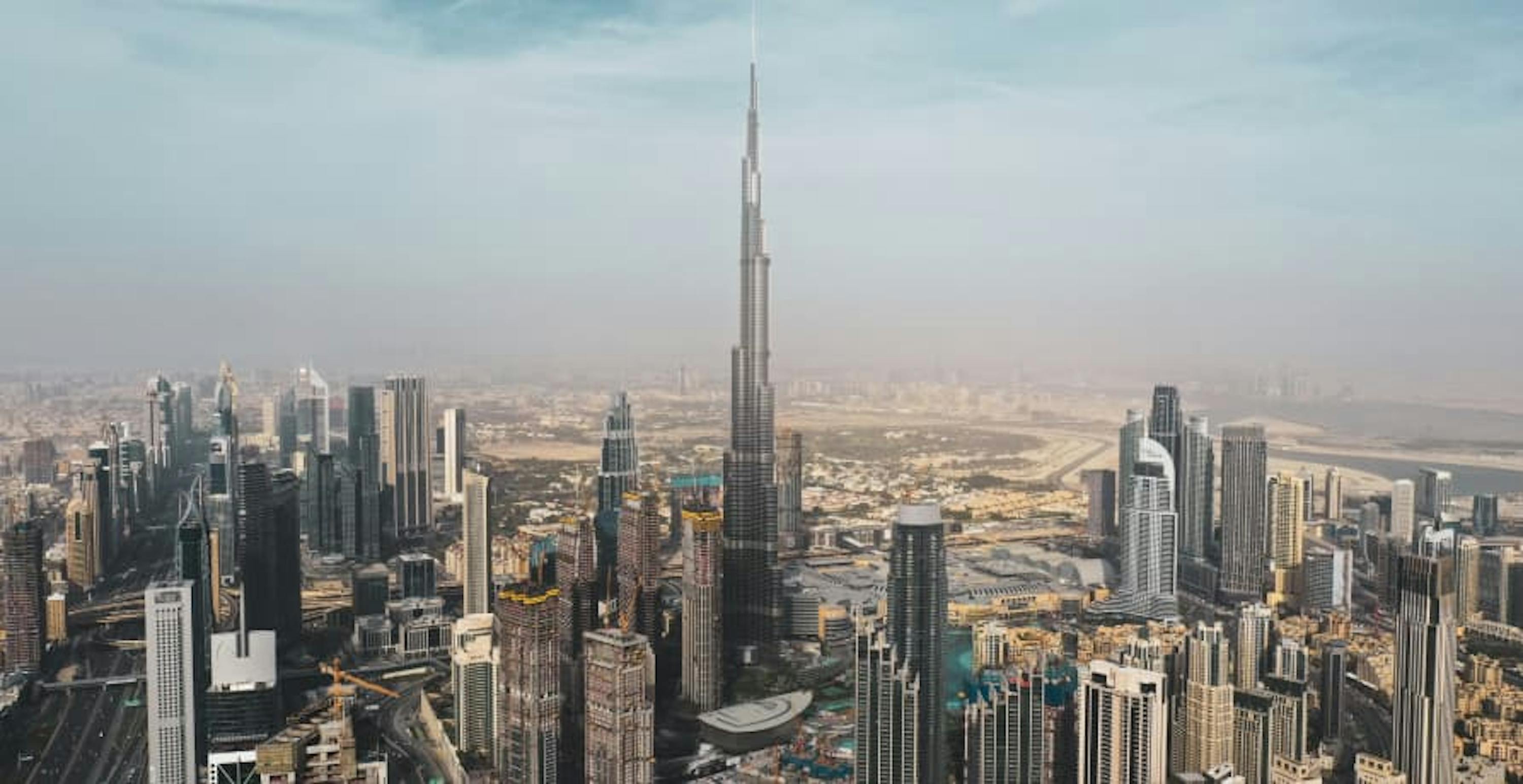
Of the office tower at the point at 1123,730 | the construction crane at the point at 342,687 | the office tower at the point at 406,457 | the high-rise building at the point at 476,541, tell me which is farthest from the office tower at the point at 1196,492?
the construction crane at the point at 342,687

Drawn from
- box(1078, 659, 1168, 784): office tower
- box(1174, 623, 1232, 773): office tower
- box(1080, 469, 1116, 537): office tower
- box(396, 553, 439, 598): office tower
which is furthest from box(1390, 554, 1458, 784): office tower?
box(396, 553, 439, 598): office tower

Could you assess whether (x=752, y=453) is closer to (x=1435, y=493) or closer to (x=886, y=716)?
(x=886, y=716)

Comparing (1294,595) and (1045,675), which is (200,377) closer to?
(1045,675)

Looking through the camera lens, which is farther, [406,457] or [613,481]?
[406,457]

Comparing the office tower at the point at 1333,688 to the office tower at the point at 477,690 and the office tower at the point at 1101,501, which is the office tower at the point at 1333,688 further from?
the office tower at the point at 477,690

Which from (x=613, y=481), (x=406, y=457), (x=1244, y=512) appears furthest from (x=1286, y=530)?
(x=406, y=457)
